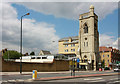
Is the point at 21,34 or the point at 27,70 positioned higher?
the point at 21,34

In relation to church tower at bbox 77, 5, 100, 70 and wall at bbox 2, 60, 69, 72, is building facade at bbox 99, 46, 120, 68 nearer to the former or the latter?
church tower at bbox 77, 5, 100, 70

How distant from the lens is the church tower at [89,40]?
210 feet

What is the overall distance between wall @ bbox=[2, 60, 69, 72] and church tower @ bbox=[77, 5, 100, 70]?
20875mm

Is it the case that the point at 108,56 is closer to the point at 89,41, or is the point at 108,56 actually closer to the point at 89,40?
the point at 89,41

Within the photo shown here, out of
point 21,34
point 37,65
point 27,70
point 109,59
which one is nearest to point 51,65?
point 37,65

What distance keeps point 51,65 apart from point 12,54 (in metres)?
64.3

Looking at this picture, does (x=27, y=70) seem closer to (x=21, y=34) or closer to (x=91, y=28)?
(x=21, y=34)

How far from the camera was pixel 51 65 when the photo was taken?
3981 centimetres

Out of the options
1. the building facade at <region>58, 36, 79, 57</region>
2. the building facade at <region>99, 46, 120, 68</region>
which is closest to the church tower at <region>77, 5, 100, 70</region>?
the building facade at <region>58, 36, 79, 57</region>

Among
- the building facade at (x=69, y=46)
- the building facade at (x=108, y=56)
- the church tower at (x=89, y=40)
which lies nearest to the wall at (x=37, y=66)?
the church tower at (x=89, y=40)

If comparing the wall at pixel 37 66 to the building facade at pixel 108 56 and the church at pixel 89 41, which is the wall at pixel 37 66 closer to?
the church at pixel 89 41

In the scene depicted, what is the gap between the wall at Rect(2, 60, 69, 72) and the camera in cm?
3031

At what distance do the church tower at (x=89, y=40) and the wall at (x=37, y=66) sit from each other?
68.5 feet

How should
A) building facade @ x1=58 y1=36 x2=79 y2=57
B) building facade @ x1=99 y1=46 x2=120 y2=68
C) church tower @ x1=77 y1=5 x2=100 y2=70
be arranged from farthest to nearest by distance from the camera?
building facade @ x1=58 y1=36 x2=79 y2=57
building facade @ x1=99 y1=46 x2=120 y2=68
church tower @ x1=77 y1=5 x2=100 y2=70
